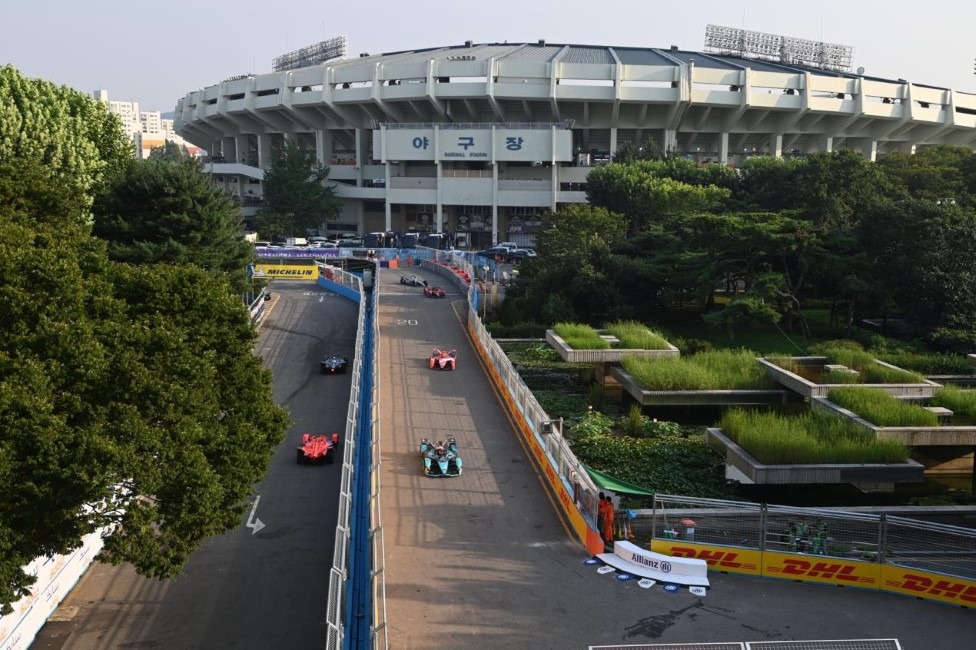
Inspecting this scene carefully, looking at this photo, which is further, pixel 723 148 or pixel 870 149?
pixel 870 149

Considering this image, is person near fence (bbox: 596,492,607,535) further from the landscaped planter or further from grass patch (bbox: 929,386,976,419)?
grass patch (bbox: 929,386,976,419)

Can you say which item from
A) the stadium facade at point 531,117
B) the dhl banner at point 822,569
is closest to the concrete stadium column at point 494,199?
the stadium facade at point 531,117

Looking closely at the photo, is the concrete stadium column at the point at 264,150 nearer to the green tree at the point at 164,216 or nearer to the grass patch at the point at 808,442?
the green tree at the point at 164,216

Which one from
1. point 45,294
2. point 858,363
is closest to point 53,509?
point 45,294

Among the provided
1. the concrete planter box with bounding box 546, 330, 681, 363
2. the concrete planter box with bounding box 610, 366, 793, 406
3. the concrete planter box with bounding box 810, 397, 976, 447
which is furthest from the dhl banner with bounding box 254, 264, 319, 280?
the concrete planter box with bounding box 810, 397, 976, 447

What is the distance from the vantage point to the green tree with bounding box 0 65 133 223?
119 feet

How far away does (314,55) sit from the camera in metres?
116

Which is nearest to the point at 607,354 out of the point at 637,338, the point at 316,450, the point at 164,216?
the point at 637,338

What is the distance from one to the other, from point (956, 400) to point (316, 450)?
743 inches

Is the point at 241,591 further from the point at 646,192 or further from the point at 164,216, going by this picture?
the point at 646,192

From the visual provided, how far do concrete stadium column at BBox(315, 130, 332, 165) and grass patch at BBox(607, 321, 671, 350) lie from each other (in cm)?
7018

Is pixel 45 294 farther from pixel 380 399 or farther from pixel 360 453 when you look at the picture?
pixel 380 399

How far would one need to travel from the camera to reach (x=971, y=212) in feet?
133

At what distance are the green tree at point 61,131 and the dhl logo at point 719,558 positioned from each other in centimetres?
2591
